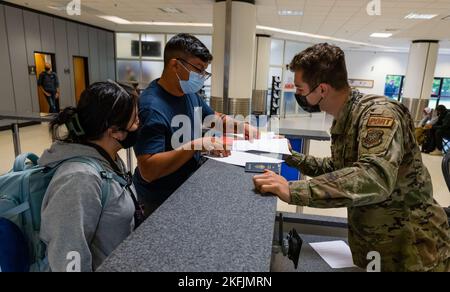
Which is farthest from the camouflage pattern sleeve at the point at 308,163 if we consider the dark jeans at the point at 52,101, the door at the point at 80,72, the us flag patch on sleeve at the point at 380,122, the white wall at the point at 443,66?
the white wall at the point at 443,66

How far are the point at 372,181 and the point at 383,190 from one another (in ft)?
0.16

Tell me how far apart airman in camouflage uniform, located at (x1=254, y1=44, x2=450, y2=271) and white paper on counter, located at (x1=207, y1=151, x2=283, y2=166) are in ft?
0.83

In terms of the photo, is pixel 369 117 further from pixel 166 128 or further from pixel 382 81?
pixel 382 81

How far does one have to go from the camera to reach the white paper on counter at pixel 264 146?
1431 millimetres

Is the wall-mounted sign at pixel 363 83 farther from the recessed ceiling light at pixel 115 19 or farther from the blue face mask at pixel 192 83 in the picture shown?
the blue face mask at pixel 192 83

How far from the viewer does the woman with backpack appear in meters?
0.88

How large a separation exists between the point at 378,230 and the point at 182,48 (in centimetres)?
113

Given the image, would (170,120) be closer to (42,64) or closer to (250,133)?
(250,133)

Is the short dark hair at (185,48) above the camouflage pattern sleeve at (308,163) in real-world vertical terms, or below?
above

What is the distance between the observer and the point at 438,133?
699 cm

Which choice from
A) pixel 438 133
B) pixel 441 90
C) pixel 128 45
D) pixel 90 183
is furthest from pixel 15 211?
→ pixel 441 90

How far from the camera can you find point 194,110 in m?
1.67

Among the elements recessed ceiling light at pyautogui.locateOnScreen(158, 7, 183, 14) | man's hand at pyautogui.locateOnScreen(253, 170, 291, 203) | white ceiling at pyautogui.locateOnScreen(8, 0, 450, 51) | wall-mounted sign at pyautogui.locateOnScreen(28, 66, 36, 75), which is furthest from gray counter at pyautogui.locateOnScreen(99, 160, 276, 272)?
wall-mounted sign at pyautogui.locateOnScreen(28, 66, 36, 75)

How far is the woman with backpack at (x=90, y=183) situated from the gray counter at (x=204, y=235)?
254mm
